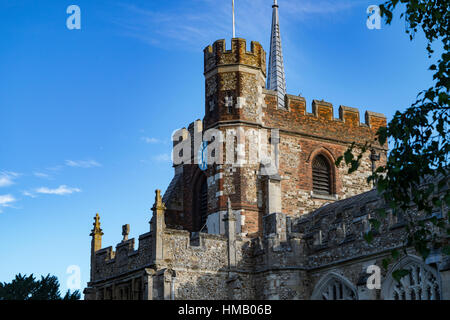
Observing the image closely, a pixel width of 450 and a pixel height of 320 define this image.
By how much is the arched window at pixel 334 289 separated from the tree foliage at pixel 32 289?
20354mm

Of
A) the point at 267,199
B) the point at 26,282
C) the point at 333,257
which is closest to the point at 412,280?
the point at 333,257

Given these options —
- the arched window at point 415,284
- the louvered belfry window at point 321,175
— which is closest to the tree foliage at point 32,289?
the louvered belfry window at point 321,175

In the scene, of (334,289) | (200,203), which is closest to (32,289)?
(200,203)

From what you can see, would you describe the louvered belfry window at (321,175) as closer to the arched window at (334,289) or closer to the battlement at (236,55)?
the battlement at (236,55)

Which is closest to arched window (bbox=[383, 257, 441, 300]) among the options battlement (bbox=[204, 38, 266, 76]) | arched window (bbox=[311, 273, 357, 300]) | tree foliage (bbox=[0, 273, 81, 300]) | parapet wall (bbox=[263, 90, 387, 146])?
arched window (bbox=[311, 273, 357, 300])

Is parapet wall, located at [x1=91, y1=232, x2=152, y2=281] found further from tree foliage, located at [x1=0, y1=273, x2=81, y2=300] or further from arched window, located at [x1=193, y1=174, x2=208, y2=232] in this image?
tree foliage, located at [x1=0, y1=273, x2=81, y2=300]

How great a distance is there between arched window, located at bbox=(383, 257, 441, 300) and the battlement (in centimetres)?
1114

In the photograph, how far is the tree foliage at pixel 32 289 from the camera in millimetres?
38906

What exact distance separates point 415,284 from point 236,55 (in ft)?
39.3

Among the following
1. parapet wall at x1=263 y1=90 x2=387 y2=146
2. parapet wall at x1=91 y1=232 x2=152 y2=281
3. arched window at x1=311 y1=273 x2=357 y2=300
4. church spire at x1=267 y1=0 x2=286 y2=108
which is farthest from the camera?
church spire at x1=267 y1=0 x2=286 y2=108

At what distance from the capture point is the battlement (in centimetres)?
2736

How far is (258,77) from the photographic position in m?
27.6

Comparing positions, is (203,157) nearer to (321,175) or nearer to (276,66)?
(321,175)
